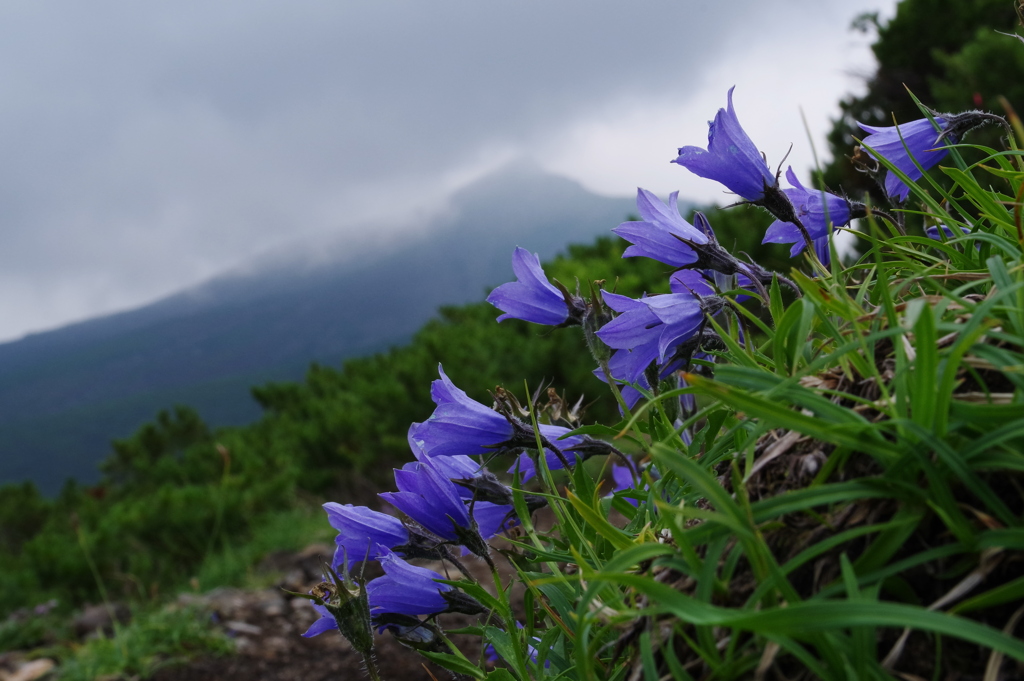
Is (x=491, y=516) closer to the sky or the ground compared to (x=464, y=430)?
closer to the ground

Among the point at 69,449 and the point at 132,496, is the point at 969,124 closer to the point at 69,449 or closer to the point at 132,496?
the point at 132,496

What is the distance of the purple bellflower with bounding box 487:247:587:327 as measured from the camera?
111 centimetres

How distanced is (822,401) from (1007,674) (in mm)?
220

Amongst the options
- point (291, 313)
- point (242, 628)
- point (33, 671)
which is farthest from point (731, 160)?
point (291, 313)

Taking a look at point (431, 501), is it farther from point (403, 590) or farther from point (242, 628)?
point (242, 628)

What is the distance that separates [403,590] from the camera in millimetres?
955

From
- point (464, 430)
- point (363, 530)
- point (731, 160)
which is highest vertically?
point (731, 160)

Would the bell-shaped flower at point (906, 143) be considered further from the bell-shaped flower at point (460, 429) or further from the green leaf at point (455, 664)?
the green leaf at point (455, 664)

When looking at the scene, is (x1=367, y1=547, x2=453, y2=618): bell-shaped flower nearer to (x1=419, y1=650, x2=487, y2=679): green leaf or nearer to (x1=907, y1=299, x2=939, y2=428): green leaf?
(x1=419, y1=650, x2=487, y2=679): green leaf

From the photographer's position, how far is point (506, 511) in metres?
1.06

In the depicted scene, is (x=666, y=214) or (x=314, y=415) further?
(x=314, y=415)

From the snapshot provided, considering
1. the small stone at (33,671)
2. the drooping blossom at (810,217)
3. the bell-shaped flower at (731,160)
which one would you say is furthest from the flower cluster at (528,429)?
the small stone at (33,671)

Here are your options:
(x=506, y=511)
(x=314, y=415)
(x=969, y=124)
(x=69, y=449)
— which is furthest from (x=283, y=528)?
(x=69, y=449)

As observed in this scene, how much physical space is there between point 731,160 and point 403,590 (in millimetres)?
764
